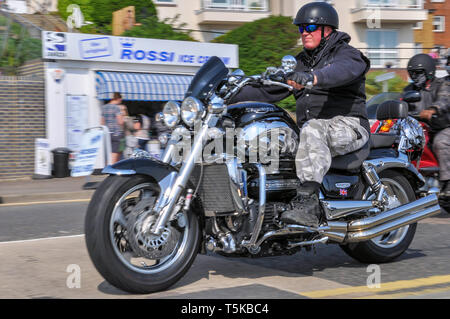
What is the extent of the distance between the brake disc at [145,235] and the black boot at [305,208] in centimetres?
86

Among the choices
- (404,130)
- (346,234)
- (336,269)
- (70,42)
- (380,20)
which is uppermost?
(380,20)

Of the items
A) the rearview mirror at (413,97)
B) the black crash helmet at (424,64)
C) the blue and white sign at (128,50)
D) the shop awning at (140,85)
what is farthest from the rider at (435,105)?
the blue and white sign at (128,50)

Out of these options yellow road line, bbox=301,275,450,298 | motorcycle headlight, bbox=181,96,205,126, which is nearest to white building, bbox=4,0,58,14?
motorcycle headlight, bbox=181,96,205,126

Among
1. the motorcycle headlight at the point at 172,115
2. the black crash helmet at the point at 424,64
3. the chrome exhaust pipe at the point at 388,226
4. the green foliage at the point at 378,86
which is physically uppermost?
the green foliage at the point at 378,86

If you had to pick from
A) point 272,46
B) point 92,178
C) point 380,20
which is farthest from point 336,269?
point 380,20

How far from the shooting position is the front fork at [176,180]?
4.11 meters

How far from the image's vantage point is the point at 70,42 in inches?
664

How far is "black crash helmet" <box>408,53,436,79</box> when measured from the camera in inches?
322

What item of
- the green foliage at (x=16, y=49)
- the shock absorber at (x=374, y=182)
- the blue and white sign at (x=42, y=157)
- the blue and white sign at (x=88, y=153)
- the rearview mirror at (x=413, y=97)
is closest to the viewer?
the shock absorber at (x=374, y=182)

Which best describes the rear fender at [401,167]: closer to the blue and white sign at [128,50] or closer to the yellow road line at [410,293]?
the yellow road line at [410,293]

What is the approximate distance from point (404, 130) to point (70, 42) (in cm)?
1240

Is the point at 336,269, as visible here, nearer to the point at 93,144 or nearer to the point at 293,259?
the point at 293,259

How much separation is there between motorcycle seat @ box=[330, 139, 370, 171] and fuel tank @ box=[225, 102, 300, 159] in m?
0.40

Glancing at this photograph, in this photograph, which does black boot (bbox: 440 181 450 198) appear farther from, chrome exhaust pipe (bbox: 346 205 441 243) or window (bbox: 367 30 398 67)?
window (bbox: 367 30 398 67)
